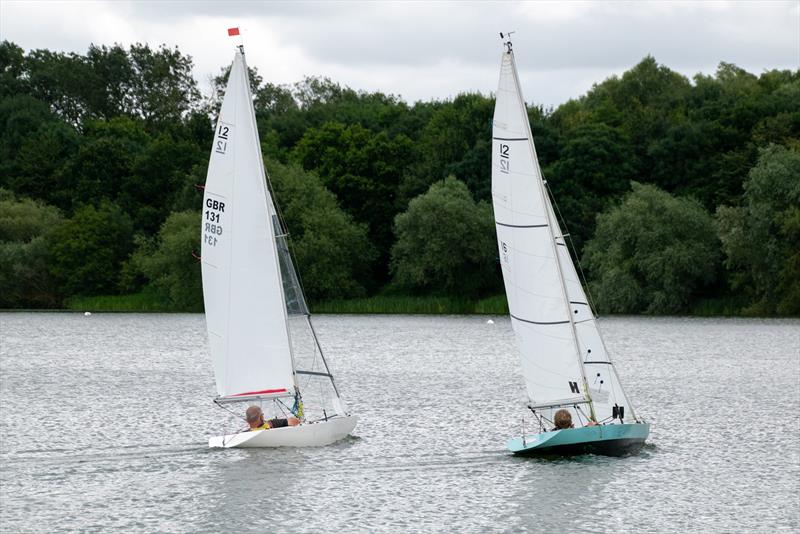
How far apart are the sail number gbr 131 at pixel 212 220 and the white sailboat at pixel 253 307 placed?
0.08ft

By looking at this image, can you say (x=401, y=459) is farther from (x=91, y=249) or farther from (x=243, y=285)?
(x=91, y=249)

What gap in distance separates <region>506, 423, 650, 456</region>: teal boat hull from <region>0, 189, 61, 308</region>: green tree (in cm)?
8742

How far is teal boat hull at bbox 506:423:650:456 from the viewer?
1272 inches

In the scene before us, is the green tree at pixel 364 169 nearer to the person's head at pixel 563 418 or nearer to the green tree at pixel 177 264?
the green tree at pixel 177 264

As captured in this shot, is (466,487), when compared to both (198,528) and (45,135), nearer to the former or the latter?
(198,528)

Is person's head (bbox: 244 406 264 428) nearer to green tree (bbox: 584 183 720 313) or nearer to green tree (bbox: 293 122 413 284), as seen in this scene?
green tree (bbox: 584 183 720 313)

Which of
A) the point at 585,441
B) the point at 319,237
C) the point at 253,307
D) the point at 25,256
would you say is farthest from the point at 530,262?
the point at 25,256

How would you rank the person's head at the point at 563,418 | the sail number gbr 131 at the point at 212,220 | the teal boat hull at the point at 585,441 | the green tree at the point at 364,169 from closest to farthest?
the person's head at the point at 563,418
the teal boat hull at the point at 585,441
the sail number gbr 131 at the point at 212,220
the green tree at the point at 364,169

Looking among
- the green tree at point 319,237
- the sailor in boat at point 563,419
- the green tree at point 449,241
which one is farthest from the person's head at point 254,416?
the green tree at point 319,237

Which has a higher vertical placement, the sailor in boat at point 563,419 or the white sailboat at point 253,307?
the white sailboat at point 253,307

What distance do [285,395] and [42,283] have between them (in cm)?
8800

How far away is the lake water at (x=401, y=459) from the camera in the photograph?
27625mm

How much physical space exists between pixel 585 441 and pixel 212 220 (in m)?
10.7

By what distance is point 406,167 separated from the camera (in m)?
121
